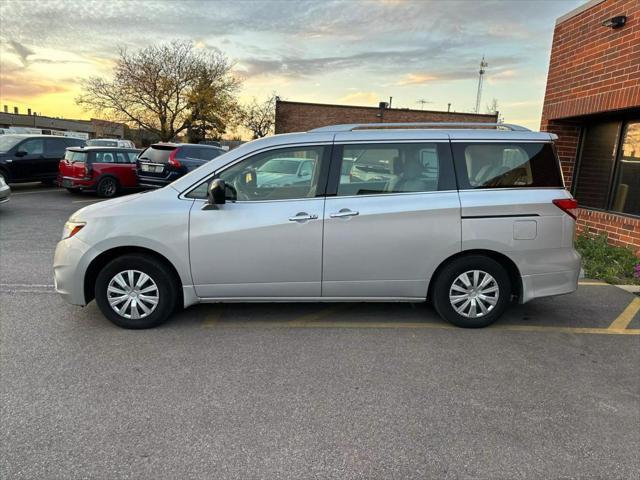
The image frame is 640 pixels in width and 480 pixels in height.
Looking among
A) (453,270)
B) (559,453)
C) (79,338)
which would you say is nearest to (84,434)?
(79,338)

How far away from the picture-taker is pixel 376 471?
2424 millimetres

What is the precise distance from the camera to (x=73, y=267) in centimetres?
405

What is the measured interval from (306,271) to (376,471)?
2.01 m

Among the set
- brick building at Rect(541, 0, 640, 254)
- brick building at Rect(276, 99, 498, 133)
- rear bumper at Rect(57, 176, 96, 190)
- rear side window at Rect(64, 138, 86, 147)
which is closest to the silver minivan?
brick building at Rect(541, 0, 640, 254)

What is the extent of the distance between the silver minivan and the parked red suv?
9.99 m

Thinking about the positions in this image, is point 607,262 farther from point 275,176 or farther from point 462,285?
point 275,176

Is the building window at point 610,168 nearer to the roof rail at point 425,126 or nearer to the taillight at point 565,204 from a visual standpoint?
the taillight at point 565,204

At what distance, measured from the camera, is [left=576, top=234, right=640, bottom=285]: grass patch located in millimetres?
6171

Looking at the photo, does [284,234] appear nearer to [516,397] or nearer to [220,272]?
[220,272]

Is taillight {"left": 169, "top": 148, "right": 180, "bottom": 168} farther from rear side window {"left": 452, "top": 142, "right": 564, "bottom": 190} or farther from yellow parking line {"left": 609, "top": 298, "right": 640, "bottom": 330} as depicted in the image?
yellow parking line {"left": 609, "top": 298, "right": 640, "bottom": 330}

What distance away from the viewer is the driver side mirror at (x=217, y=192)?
153 inches

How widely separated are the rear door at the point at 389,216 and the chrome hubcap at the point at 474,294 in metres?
0.30

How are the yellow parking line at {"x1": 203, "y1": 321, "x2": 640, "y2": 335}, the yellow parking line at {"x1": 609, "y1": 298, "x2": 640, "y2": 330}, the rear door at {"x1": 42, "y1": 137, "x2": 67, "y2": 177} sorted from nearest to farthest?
the yellow parking line at {"x1": 203, "y1": 321, "x2": 640, "y2": 335}
the yellow parking line at {"x1": 609, "y1": 298, "x2": 640, "y2": 330}
the rear door at {"x1": 42, "y1": 137, "x2": 67, "y2": 177}

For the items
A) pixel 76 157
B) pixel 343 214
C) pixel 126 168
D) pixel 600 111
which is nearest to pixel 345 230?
pixel 343 214
